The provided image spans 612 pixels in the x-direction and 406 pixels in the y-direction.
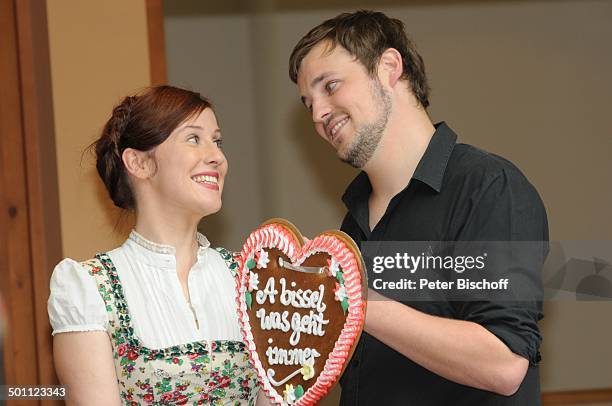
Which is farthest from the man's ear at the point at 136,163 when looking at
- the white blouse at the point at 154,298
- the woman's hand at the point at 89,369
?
the woman's hand at the point at 89,369

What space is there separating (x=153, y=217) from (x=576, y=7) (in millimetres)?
2864

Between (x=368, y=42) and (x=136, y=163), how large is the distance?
0.50 meters

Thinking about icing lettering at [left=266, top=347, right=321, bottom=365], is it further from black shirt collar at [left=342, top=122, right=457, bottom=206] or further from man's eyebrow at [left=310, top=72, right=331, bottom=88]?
man's eyebrow at [left=310, top=72, right=331, bottom=88]

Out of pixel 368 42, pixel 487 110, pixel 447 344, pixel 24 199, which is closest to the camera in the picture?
pixel 447 344

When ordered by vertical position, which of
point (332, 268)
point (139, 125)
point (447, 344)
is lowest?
point (447, 344)

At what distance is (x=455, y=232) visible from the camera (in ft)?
4.71

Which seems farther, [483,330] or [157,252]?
[157,252]

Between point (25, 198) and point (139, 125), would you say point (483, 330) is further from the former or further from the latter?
point (25, 198)

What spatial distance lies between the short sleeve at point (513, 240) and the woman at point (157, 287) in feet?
1.48

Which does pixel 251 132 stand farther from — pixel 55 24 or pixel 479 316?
pixel 479 316

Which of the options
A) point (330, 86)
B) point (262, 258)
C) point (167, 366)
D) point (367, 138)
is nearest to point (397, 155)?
point (367, 138)

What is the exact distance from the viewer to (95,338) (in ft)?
4.74

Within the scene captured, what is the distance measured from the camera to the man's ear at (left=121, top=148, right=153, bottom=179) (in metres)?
1.61

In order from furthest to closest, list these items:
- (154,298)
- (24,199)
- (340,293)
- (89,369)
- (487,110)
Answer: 1. (487,110)
2. (24,199)
3. (154,298)
4. (89,369)
5. (340,293)
